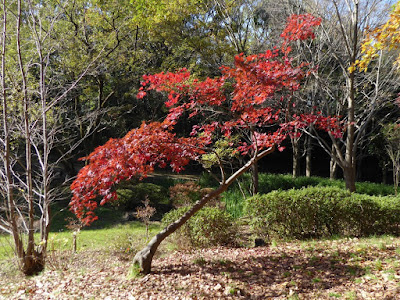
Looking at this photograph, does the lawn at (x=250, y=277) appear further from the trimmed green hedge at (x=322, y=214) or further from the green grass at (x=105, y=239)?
the green grass at (x=105, y=239)

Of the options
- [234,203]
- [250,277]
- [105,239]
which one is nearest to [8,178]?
[250,277]

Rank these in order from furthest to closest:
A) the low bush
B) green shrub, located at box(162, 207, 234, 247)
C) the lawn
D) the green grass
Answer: the low bush < the green grass < green shrub, located at box(162, 207, 234, 247) < the lawn

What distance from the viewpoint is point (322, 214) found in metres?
5.05

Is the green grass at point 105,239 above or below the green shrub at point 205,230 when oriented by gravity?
below

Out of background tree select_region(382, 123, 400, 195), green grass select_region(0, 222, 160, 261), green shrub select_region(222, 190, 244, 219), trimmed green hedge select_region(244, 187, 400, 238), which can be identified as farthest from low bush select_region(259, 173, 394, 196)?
trimmed green hedge select_region(244, 187, 400, 238)

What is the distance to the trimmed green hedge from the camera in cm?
502

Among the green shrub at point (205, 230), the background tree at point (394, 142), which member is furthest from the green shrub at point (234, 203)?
the background tree at point (394, 142)

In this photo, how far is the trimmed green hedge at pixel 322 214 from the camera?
5020 mm

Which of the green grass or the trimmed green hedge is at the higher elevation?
the trimmed green hedge

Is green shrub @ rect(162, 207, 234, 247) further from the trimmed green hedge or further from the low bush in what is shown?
the low bush

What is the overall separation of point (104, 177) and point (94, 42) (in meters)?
6.81

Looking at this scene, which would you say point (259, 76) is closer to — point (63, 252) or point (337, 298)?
point (337, 298)

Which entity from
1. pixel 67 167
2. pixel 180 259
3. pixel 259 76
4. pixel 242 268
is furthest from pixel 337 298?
pixel 67 167

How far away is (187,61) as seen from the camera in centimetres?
1189
